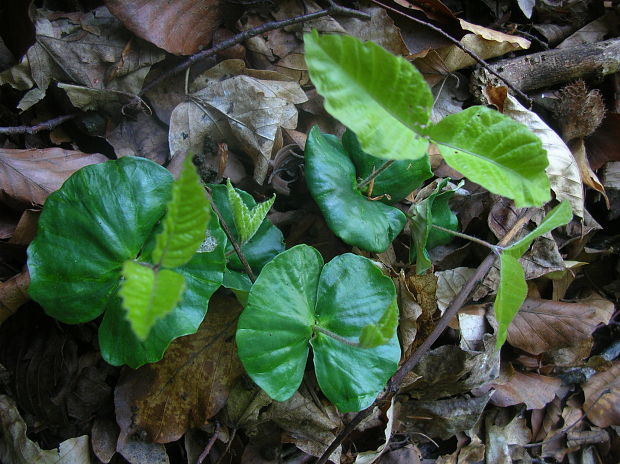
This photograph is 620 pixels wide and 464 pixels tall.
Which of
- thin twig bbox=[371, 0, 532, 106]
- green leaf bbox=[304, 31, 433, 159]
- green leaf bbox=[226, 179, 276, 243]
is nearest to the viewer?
green leaf bbox=[304, 31, 433, 159]

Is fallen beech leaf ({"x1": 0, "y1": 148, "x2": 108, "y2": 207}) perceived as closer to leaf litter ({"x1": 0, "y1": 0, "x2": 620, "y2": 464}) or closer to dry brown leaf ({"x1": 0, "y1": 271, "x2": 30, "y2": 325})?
leaf litter ({"x1": 0, "y1": 0, "x2": 620, "y2": 464})

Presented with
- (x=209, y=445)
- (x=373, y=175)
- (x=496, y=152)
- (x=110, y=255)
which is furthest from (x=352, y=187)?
(x=209, y=445)

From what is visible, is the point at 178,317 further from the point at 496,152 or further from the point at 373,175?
the point at 496,152

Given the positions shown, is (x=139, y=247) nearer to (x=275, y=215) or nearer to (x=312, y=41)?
(x=275, y=215)

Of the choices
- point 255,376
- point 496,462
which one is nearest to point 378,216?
point 255,376

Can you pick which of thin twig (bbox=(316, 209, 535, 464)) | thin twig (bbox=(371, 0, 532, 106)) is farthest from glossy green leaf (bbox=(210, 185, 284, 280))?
thin twig (bbox=(371, 0, 532, 106))

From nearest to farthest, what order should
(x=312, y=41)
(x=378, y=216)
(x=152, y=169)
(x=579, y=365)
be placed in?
1. (x=312, y=41)
2. (x=152, y=169)
3. (x=378, y=216)
4. (x=579, y=365)
